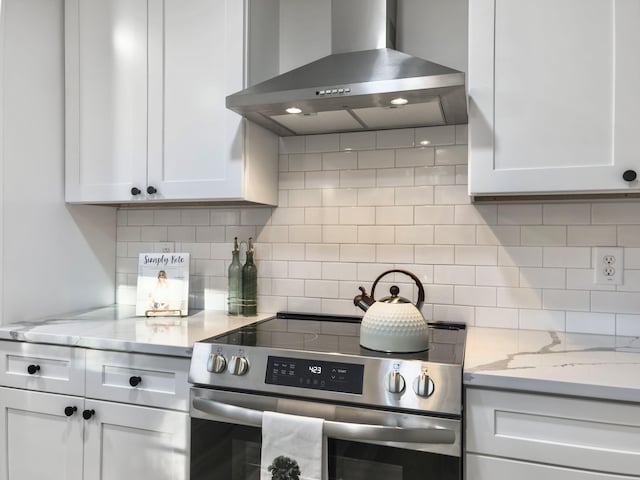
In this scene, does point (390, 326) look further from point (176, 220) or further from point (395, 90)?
point (176, 220)

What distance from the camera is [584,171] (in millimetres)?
1378

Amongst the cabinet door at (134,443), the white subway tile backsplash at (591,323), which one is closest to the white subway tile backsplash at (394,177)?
the white subway tile backsplash at (591,323)

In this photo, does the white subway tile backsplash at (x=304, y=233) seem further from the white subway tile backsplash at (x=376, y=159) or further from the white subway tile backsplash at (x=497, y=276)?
the white subway tile backsplash at (x=497, y=276)

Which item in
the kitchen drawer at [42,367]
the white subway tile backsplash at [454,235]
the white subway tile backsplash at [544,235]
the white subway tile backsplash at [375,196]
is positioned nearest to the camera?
the kitchen drawer at [42,367]

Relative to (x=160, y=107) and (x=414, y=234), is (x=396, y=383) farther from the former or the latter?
(x=160, y=107)

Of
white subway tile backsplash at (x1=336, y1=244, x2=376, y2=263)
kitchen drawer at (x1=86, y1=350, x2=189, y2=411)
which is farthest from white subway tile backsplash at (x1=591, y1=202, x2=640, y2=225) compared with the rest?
kitchen drawer at (x1=86, y1=350, x2=189, y2=411)

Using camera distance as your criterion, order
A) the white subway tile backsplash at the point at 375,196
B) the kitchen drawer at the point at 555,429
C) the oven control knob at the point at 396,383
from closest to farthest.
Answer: the kitchen drawer at the point at 555,429, the oven control knob at the point at 396,383, the white subway tile backsplash at the point at 375,196

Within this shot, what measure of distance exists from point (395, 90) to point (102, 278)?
1.65 meters

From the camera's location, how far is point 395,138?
1.88 m

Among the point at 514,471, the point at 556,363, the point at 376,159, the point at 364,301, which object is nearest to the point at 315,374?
the point at 364,301

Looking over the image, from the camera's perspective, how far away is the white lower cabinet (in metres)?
1.47

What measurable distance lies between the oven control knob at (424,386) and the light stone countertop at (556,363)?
9cm

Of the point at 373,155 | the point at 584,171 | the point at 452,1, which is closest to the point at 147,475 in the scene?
the point at 373,155

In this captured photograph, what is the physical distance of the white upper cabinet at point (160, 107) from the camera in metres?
1.75
